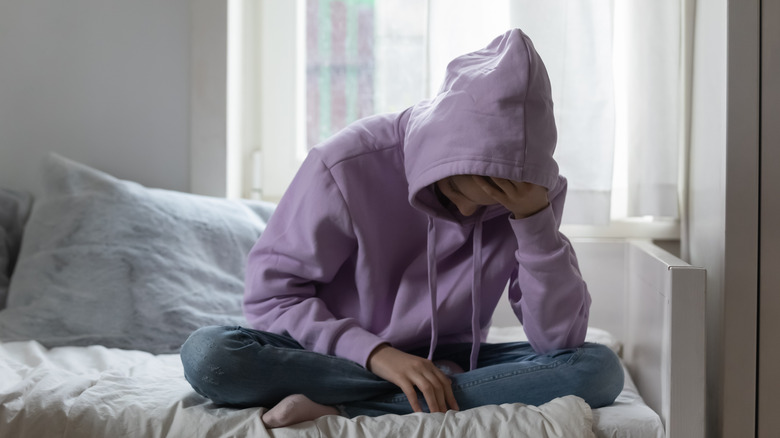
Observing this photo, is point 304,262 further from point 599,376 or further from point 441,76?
point 441,76

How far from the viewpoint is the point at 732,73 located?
1232 mm

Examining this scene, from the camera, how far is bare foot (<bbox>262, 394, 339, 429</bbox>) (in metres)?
0.93

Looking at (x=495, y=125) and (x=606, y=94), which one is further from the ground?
(x=606, y=94)

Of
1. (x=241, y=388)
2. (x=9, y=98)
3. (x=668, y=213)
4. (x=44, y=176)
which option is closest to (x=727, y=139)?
(x=668, y=213)

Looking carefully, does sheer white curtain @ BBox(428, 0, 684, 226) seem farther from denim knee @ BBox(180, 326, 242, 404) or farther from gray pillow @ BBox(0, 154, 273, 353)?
denim knee @ BBox(180, 326, 242, 404)

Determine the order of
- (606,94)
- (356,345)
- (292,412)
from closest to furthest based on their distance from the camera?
(292,412) → (356,345) → (606,94)

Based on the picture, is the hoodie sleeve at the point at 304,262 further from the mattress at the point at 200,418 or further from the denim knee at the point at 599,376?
the denim knee at the point at 599,376

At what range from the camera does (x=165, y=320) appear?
1446mm

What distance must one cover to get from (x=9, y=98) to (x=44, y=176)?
1.12ft

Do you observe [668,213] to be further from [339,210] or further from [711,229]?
[339,210]

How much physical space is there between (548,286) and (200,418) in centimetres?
48

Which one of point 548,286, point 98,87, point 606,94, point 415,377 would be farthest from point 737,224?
point 98,87

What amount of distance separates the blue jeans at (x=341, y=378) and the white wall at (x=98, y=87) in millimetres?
897

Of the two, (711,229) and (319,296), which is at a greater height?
(711,229)
